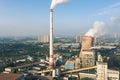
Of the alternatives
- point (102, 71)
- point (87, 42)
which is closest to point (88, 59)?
point (87, 42)

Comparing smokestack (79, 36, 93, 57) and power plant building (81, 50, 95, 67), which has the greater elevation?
smokestack (79, 36, 93, 57)

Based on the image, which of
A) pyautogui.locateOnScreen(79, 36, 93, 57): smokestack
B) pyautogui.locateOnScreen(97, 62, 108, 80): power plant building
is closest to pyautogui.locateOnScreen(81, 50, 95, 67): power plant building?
pyautogui.locateOnScreen(79, 36, 93, 57): smokestack

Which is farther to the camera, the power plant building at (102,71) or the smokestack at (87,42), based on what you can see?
the smokestack at (87,42)

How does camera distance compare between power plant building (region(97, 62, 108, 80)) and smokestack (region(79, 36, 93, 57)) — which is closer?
power plant building (region(97, 62, 108, 80))

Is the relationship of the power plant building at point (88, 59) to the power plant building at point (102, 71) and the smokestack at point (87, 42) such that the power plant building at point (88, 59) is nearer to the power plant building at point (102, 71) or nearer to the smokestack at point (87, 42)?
the smokestack at point (87, 42)

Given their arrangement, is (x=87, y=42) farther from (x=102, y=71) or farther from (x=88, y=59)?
(x=102, y=71)

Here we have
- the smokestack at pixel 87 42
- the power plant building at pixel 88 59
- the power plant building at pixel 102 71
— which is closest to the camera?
the power plant building at pixel 102 71

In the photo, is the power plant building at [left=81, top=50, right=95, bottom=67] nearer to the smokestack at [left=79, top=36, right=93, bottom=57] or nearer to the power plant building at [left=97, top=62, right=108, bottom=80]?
the smokestack at [left=79, top=36, right=93, bottom=57]

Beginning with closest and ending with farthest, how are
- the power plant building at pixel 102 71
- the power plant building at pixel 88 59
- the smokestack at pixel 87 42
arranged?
the power plant building at pixel 102 71 → the power plant building at pixel 88 59 → the smokestack at pixel 87 42

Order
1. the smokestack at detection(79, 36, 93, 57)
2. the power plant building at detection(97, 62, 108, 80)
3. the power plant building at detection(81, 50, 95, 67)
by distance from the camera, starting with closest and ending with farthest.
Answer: the power plant building at detection(97, 62, 108, 80)
the power plant building at detection(81, 50, 95, 67)
the smokestack at detection(79, 36, 93, 57)

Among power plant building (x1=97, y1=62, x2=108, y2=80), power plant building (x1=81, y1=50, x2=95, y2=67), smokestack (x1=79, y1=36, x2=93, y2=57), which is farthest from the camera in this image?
smokestack (x1=79, y1=36, x2=93, y2=57)

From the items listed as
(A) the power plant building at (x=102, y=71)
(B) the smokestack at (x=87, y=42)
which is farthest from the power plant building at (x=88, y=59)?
(A) the power plant building at (x=102, y=71)
